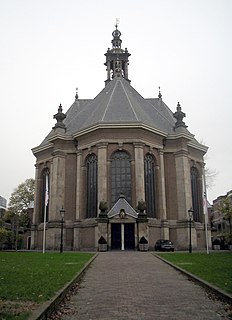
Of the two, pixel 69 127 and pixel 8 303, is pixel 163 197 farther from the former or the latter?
pixel 8 303

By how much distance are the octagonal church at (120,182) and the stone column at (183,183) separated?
115mm

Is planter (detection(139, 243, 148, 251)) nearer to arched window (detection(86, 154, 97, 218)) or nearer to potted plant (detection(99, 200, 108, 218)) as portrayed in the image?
potted plant (detection(99, 200, 108, 218))

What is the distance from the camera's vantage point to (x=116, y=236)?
3547 centimetres

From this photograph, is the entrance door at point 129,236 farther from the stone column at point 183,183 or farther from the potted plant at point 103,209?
the stone column at point 183,183

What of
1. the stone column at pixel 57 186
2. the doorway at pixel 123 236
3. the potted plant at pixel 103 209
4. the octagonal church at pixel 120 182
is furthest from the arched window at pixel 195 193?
the stone column at pixel 57 186

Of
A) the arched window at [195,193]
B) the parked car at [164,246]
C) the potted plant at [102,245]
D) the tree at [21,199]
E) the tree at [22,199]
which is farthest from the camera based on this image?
the tree at [21,199]

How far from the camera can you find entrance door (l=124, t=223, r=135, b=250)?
35.2 meters

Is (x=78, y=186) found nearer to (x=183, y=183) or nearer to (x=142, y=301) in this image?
(x=183, y=183)

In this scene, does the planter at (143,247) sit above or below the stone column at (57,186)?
below

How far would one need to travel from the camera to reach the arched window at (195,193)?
43.5 metres

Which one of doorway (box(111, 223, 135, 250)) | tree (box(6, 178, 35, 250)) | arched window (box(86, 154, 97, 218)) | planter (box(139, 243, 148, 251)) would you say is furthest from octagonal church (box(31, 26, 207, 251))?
tree (box(6, 178, 35, 250))

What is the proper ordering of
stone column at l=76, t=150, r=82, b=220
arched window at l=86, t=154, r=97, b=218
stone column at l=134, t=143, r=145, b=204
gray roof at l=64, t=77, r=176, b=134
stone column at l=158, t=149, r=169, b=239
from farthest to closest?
1. gray roof at l=64, t=77, r=176, b=134
2. stone column at l=76, t=150, r=82, b=220
3. arched window at l=86, t=154, r=97, b=218
4. stone column at l=158, t=149, r=169, b=239
5. stone column at l=134, t=143, r=145, b=204

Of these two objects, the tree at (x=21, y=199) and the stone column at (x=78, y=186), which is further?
the tree at (x=21, y=199)

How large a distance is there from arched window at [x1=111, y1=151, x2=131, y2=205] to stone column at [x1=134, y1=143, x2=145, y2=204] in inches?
46.3
